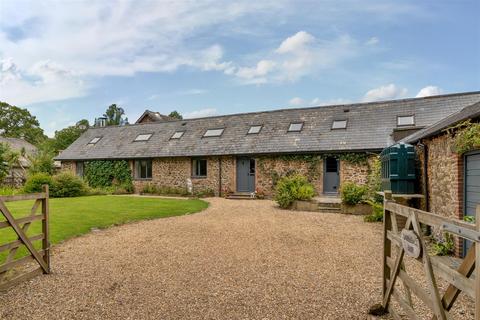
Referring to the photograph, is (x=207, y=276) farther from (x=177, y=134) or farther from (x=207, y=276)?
(x=177, y=134)

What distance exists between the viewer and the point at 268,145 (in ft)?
63.8

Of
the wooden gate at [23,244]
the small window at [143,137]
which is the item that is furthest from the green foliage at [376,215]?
the small window at [143,137]

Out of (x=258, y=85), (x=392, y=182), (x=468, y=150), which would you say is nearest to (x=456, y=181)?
(x=468, y=150)

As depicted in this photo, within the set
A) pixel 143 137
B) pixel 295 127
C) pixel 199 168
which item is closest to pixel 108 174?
pixel 143 137

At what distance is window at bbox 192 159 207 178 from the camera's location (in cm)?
2142

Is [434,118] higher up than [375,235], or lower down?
higher up

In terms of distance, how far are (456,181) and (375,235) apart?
3.00 m

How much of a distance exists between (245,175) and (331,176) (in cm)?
518

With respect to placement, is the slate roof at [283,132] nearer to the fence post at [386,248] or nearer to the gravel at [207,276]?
the gravel at [207,276]

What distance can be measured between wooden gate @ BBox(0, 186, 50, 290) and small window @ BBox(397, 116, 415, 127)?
1731 cm

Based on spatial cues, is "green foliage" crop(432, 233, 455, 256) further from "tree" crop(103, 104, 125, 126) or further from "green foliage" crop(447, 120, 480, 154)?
"tree" crop(103, 104, 125, 126)

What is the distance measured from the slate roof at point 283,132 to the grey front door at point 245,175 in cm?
84

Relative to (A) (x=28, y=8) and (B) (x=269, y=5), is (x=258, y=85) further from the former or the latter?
(A) (x=28, y=8)

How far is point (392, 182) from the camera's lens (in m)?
9.73
